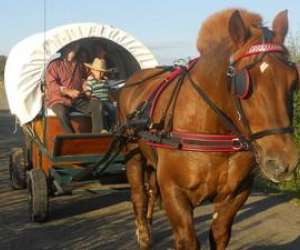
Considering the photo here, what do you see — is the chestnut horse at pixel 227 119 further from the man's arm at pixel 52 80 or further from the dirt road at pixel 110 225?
the man's arm at pixel 52 80

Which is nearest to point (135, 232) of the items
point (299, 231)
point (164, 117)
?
point (299, 231)

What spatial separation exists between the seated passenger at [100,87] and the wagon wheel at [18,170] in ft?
6.18

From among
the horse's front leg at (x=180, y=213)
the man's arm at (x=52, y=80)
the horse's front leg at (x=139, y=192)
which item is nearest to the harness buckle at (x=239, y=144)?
the horse's front leg at (x=180, y=213)

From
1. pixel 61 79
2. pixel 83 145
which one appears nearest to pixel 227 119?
Answer: pixel 83 145

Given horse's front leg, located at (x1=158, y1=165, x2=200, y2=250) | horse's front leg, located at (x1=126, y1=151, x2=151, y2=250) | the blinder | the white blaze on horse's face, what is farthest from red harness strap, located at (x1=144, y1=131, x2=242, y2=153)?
horse's front leg, located at (x1=126, y1=151, x2=151, y2=250)

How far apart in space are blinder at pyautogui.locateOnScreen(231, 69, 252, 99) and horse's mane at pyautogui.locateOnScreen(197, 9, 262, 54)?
49 cm

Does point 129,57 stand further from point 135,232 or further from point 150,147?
point 150,147

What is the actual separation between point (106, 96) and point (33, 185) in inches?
55.9

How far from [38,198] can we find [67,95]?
1.27 metres

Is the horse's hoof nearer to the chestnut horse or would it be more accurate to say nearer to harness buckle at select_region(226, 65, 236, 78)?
the chestnut horse

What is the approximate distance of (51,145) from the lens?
24.7ft

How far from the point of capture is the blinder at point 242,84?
3.80 m

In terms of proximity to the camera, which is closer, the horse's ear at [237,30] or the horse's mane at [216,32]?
the horse's ear at [237,30]

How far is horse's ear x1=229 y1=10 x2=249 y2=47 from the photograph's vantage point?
388 centimetres
